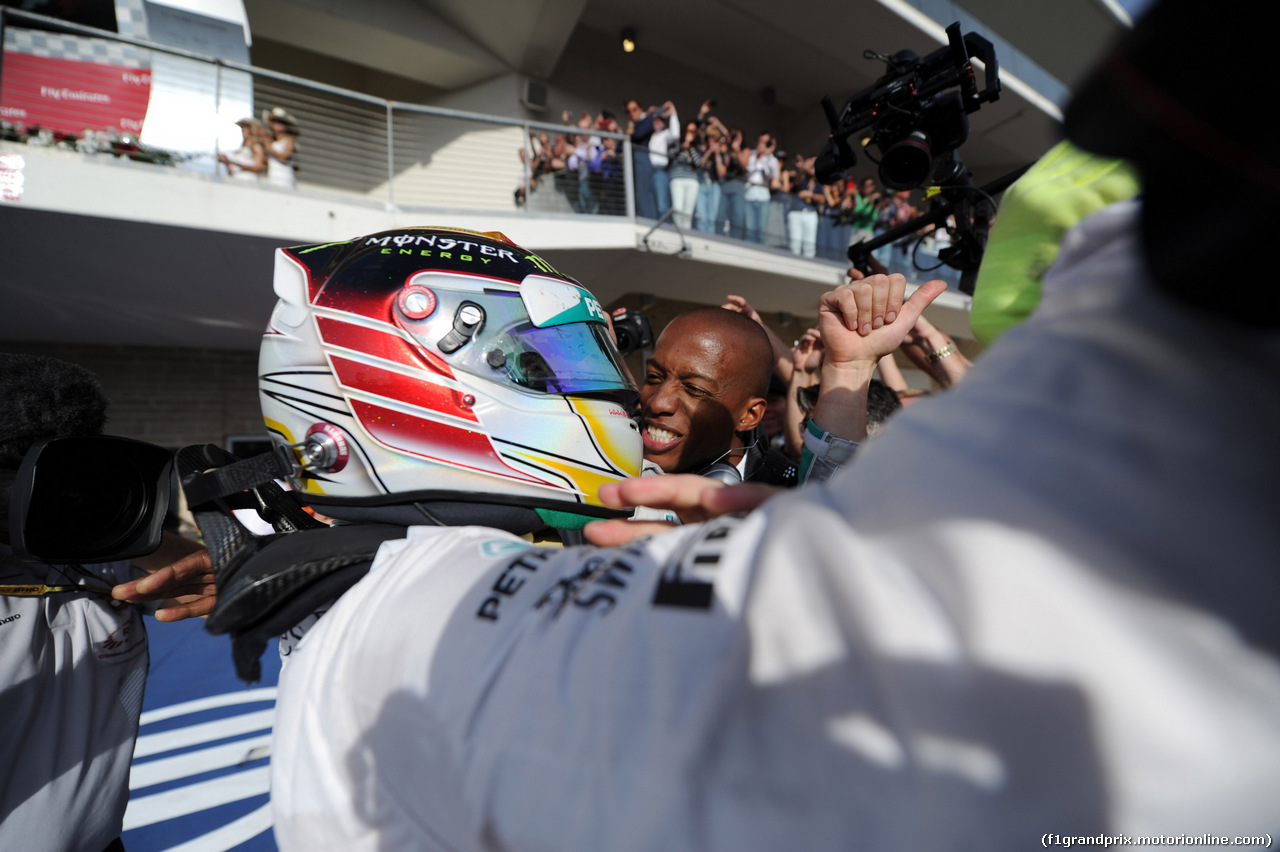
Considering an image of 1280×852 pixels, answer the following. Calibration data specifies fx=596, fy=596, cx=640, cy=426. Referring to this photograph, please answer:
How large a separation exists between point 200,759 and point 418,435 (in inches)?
141

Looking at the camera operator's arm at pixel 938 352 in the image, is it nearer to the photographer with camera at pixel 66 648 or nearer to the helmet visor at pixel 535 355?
the helmet visor at pixel 535 355

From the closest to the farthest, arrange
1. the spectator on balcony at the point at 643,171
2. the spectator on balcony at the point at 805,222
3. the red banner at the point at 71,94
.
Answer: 1. the red banner at the point at 71,94
2. the spectator on balcony at the point at 643,171
3. the spectator on balcony at the point at 805,222

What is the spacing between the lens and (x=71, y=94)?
15.6ft

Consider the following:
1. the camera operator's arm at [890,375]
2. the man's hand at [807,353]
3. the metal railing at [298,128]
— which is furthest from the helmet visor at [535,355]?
the metal railing at [298,128]

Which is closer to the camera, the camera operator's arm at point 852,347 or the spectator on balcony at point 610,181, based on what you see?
the camera operator's arm at point 852,347

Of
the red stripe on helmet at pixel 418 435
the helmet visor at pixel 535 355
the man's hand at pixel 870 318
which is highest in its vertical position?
the man's hand at pixel 870 318

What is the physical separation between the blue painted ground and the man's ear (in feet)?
9.38

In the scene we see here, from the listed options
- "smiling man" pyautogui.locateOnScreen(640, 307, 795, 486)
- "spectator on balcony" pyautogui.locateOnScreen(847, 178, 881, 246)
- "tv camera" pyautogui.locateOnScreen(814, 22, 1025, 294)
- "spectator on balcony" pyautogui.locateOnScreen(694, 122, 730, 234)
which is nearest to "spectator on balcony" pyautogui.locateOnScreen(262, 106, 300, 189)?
"spectator on balcony" pyautogui.locateOnScreen(694, 122, 730, 234)

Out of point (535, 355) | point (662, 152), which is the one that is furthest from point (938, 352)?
point (662, 152)

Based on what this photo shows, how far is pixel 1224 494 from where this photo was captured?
0.34m

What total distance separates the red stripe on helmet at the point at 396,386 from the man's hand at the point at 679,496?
440 millimetres

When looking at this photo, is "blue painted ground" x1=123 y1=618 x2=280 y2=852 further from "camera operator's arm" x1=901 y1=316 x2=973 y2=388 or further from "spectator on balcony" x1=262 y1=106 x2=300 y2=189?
"spectator on balcony" x1=262 y1=106 x2=300 y2=189

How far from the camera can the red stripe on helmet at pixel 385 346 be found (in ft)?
3.47

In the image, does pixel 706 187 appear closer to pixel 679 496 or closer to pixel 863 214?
pixel 863 214
